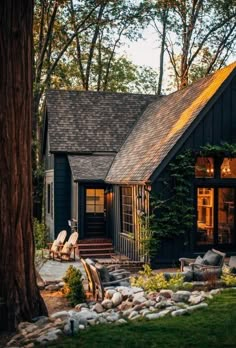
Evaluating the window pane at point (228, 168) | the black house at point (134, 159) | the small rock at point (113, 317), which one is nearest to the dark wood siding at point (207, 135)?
the black house at point (134, 159)

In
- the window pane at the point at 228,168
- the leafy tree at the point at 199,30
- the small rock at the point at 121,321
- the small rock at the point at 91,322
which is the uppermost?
the leafy tree at the point at 199,30

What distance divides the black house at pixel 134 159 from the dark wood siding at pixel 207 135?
29mm

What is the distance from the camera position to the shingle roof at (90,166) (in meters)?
17.7

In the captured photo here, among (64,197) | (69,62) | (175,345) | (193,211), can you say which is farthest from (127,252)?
(69,62)

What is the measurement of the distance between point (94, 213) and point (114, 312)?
33.1 ft

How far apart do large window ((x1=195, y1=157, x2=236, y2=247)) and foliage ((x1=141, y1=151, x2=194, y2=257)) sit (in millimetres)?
527

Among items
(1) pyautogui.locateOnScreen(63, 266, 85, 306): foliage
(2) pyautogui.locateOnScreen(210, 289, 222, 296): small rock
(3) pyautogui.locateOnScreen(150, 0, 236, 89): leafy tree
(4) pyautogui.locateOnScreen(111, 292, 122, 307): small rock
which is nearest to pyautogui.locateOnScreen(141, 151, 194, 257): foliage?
(1) pyautogui.locateOnScreen(63, 266, 85, 306): foliage

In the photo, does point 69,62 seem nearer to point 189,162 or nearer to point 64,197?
point 64,197

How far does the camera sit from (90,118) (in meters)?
21.0

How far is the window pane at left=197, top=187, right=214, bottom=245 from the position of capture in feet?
46.9

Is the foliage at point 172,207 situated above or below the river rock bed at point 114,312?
above

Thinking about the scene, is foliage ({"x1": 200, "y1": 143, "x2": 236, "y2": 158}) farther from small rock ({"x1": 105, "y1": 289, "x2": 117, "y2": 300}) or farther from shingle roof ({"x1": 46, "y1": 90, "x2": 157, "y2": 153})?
shingle roof ({"x1": 46, "y1": 90, "x2": 157, "y2": 153})

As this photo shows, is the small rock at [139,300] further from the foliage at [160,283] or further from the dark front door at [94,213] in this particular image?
the dark front door at [94,213]

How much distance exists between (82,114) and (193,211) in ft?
28.9
